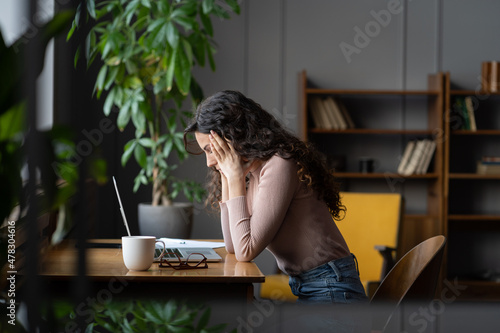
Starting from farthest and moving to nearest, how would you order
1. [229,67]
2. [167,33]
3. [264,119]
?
[229,67] → [167,33] → [264,119]

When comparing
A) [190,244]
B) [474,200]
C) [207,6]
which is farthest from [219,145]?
[474,200]

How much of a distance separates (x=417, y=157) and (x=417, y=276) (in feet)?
8.73

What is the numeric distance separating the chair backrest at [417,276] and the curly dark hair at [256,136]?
244 mm

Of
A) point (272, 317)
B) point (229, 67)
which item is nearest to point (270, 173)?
point (272, 317)

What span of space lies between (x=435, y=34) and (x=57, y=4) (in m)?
3.84

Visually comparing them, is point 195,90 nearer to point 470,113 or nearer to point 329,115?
point 329,115

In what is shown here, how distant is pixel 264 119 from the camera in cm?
159

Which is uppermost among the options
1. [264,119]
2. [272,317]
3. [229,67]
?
[229,67]

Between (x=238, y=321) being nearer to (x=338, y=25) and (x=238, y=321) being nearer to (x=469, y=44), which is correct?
(x=338, y=25)

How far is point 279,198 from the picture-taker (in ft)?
4.68

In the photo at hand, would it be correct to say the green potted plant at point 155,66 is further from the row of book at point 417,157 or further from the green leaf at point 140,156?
the row of book at point 417,157

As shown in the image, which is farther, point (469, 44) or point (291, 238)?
point (469, 44)

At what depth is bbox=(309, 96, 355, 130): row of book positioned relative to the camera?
12.1 ft

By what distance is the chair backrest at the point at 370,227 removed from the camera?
2645mm
